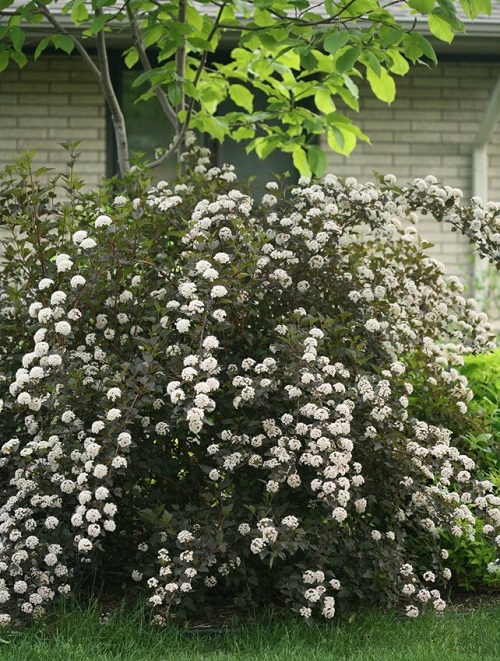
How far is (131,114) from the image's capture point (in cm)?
924

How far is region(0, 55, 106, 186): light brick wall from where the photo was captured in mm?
9047

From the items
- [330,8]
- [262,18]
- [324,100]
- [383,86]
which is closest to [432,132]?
[324,100]

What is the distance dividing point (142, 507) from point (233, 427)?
56cm

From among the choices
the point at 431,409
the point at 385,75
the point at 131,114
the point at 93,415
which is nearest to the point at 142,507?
the point at 93,415

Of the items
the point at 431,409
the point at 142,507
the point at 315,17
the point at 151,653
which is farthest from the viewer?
the point at 315,17

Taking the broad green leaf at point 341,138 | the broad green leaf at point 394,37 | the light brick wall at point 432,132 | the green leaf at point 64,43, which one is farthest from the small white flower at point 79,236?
the light brick wall at point 432,132

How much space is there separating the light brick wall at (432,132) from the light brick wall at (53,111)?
84.9 inches

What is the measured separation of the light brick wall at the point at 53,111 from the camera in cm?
905

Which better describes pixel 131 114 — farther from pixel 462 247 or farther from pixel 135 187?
pixel 135 187

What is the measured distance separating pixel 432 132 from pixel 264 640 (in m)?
6.59

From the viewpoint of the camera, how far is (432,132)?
369 inches

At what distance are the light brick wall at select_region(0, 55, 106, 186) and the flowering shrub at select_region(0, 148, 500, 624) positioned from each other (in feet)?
14.7

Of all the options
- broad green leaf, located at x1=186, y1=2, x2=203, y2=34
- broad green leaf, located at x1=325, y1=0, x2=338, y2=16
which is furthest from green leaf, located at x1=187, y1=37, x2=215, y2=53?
broad green leaf, located at x1=325, y1=0, x2=338, y2=16

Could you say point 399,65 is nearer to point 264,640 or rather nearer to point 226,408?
point 226,408
